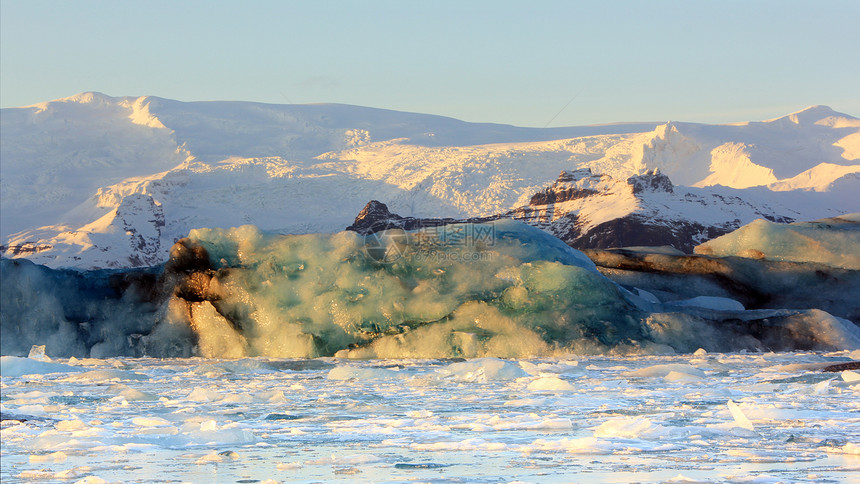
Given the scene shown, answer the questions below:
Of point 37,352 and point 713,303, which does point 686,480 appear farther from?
point 37,352

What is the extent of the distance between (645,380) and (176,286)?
6907 mm

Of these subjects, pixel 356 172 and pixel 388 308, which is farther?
pixel 356 172

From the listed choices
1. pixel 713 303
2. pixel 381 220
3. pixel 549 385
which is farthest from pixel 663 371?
pixel 381 220

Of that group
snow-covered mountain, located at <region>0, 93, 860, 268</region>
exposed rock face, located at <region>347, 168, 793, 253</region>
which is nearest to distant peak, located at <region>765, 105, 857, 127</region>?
snow-covered mountain, located at <region>0, 93, 860, 268</region>

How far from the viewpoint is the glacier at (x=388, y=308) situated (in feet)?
37.1

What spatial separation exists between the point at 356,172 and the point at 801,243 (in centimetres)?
4287

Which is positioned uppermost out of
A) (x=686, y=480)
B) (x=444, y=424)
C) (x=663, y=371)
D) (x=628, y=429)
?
(x=686, y=480)

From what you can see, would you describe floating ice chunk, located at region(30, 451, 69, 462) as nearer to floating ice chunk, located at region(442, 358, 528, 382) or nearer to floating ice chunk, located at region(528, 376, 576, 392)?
floating ice chunk, located at region(528, 376, 576, 392)

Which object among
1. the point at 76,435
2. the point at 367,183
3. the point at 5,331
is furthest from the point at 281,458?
the point at 367,183

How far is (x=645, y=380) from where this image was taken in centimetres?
849

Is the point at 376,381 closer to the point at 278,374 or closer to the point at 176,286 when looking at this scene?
the point at 278,374

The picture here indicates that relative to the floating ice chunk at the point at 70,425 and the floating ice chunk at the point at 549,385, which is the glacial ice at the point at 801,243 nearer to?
the floating ice chunk at the point at 549,385

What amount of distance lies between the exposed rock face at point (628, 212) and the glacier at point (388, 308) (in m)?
31.8

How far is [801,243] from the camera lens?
575 inches
